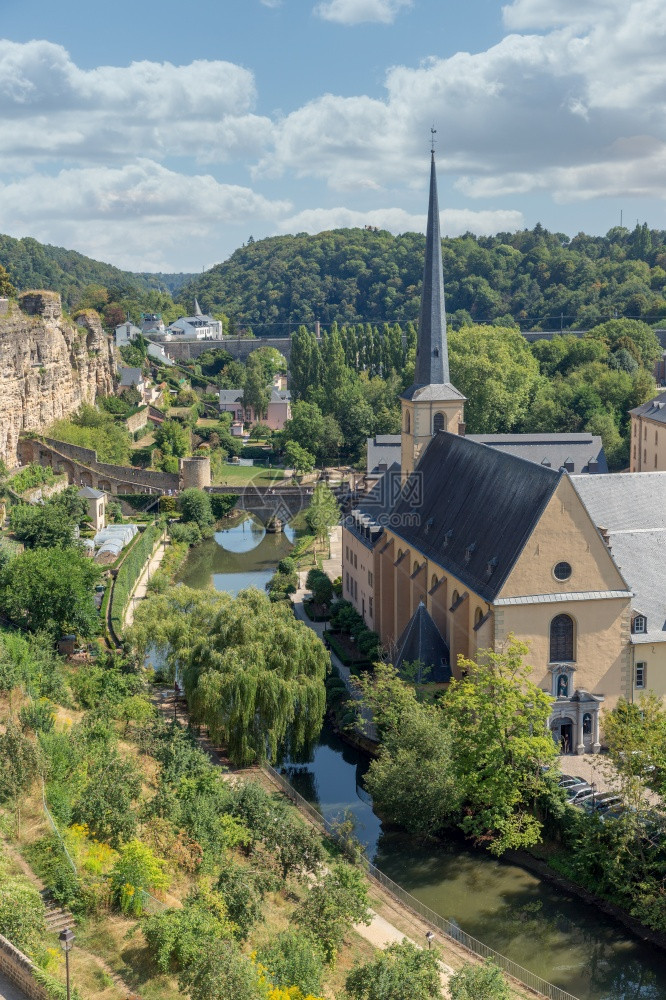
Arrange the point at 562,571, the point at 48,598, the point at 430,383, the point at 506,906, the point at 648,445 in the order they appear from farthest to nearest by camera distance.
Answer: the point at 648,445 → the point at 430,383 → the point at 48,598 → the point at 562,571 → the point at 506,906

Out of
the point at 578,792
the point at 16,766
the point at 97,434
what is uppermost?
the point at 97,434

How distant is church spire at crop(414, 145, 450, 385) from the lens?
140ft

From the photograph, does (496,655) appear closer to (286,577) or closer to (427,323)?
(427,323)

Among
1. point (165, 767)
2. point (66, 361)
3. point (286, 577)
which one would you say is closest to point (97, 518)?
point (286, 577)

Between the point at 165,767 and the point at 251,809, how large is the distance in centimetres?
293

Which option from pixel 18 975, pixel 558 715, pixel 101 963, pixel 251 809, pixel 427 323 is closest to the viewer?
pixel 18 975

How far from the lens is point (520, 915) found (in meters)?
26.2

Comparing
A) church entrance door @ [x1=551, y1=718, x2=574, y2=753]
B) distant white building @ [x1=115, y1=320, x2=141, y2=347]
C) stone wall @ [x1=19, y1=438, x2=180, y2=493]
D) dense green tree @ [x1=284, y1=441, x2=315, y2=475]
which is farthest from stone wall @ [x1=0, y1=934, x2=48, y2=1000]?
distant white building @ [x1=115, y1=320, x2=141, y2=347]

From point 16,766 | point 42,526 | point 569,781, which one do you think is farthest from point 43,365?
point 569,781

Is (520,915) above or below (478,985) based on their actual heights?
below

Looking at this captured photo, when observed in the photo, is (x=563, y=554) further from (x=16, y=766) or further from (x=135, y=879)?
(x=16, y=766)

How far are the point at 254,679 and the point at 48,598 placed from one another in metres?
11.5

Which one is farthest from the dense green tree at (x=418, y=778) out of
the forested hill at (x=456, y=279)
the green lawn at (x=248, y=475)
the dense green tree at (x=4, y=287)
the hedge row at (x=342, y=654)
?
the forested hill at (x=456, y=279)

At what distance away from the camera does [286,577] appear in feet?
169
